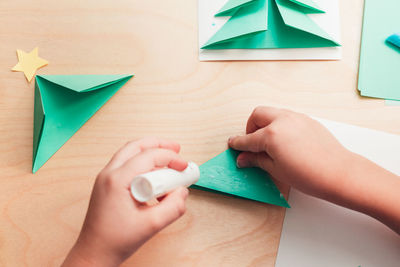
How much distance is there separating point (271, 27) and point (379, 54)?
0.74 feet

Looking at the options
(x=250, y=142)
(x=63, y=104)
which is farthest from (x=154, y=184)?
(x=63, y=104)

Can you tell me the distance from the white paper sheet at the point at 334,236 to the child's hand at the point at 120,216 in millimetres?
232

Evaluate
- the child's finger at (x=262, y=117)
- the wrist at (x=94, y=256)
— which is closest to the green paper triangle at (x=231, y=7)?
the child's finger at (x=262, y=117)

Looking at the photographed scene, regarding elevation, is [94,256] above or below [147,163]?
below

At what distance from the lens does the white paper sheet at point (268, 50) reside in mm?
583

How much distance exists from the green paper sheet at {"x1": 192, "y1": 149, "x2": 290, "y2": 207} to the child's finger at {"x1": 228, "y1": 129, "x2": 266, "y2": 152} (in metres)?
0.02

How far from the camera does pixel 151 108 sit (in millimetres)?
567

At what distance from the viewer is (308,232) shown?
0.51 metres

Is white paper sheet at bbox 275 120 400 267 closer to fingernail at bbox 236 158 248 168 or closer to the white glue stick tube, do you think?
fingernail at bbox 236 158 248 168

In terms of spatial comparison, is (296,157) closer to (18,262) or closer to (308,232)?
(308,232)

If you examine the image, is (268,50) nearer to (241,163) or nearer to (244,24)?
(244,24)

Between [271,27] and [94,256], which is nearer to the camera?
[94,256]

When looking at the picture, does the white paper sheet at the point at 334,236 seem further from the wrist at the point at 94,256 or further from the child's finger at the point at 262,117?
the wrist at the point at 94,256

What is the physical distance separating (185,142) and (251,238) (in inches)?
8.2
